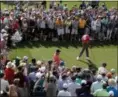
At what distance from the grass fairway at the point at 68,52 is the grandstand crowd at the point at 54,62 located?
0.58m

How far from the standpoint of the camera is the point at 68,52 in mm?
21922

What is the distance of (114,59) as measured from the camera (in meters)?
21.4

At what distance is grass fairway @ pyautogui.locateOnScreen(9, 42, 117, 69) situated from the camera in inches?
822

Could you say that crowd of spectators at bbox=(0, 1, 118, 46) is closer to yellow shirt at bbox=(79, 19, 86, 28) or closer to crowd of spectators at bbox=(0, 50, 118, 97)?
yellow shirt at bbox=(79, 19, 86, 28)

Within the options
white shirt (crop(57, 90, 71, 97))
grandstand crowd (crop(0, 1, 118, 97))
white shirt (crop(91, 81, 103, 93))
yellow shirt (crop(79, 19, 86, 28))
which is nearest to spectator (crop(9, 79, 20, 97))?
grandstand crowd (crop(0, 1, 118, 97))

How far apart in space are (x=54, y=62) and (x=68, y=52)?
11.7 ft

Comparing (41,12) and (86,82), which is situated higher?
(41,12)

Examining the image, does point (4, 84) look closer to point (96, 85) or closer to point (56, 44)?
point (96, 85)

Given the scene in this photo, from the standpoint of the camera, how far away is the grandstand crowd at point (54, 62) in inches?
557

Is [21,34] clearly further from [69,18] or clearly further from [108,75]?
[108,75]

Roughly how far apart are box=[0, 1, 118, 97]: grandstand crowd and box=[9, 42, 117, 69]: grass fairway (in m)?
0.58

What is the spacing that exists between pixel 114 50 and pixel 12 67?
839cm

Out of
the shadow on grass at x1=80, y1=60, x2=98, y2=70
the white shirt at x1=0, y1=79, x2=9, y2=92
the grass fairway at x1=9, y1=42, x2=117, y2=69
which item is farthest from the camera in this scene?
the grass fairway at x1=9, y1=42, x2=117, y2=69

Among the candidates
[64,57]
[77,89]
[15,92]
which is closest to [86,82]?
[77,89]
